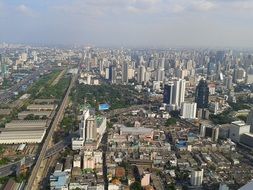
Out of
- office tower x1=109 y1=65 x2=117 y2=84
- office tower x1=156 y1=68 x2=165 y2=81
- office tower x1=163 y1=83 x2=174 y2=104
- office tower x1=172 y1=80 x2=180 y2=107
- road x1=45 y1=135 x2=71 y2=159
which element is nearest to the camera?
road x1=45 y1=135 x2=71 y2=159

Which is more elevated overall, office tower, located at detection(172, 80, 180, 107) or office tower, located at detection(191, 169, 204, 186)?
office tower, located at detection(172, 80, 180, 107)

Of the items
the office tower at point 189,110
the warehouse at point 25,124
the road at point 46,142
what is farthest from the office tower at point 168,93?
the warehouse at point 25,124

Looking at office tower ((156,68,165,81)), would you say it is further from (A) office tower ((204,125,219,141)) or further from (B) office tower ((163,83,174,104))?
(A) office tower ((204,125,219,141))

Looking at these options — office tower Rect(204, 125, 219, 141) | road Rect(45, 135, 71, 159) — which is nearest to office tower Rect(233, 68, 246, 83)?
office tower Rect(204, 125, 219, 141)

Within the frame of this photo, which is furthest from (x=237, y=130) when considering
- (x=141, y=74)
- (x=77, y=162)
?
(x=141, y=74)

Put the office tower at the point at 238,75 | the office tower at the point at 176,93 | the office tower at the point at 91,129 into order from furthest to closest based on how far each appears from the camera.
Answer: the office tower at the point at 238,75, the office tower at the point at 176,93, the office tower at the point at 91,129

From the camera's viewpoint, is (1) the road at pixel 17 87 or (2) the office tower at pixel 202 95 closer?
(2) the office tower at pixel 202 95

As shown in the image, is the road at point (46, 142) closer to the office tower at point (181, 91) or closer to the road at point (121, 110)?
the road at point (121, 110)

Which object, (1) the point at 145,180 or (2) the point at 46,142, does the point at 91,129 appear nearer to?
(2) the point at 46,142
